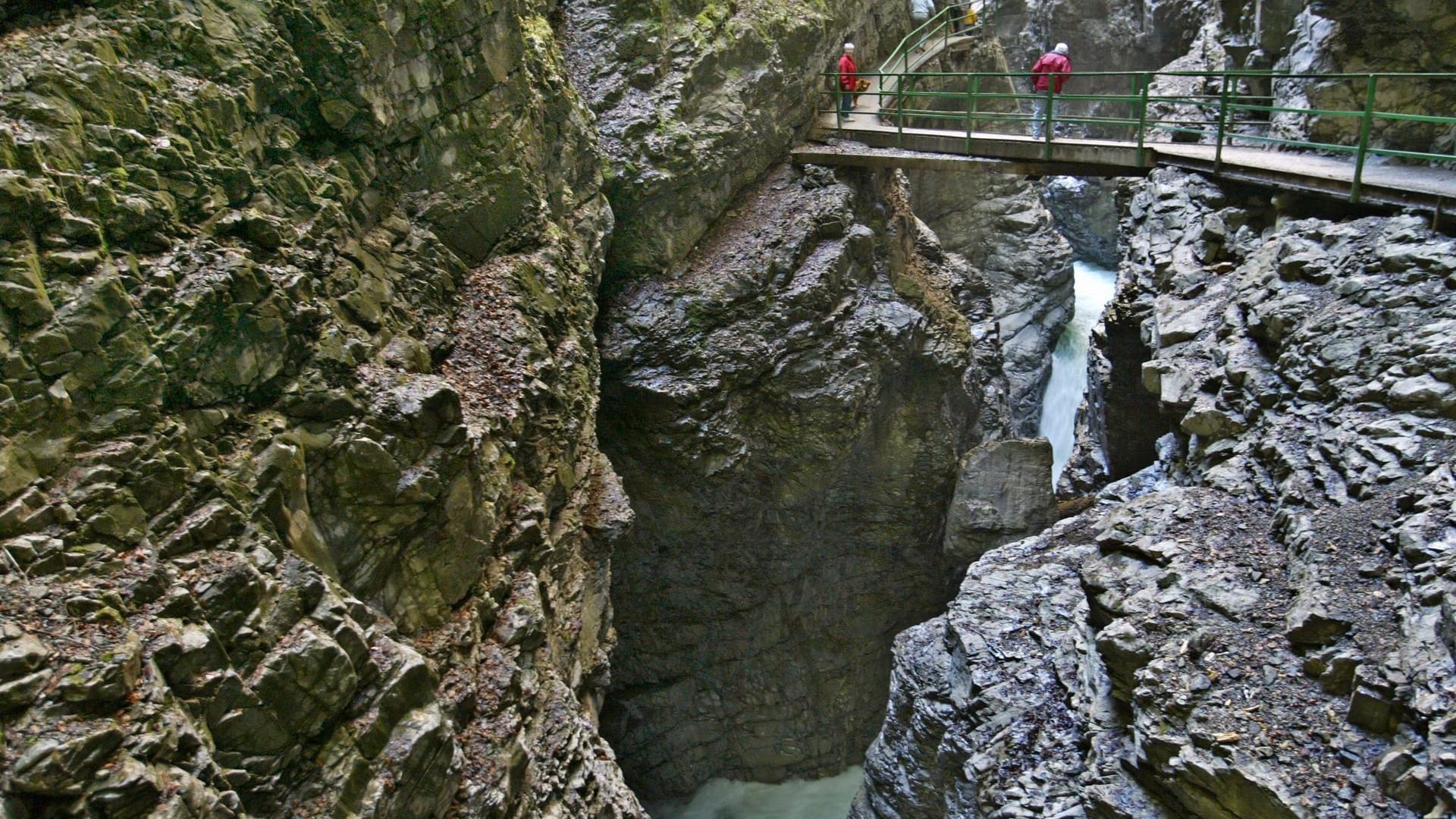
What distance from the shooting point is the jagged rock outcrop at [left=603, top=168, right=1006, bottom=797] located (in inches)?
524

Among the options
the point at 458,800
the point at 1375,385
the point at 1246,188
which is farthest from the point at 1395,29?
the point at 458,800

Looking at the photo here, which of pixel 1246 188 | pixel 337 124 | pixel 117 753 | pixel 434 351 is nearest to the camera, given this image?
pixel 117 753

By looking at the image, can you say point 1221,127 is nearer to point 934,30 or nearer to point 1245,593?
point 1245,593

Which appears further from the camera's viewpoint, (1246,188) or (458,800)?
(1246,188)

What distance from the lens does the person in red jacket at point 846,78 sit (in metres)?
15.7

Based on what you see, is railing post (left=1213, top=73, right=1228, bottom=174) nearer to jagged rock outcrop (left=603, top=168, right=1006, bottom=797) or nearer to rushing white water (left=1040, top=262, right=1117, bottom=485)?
jagged rock outcrop (left=603, top=168, right=1006, bottom=797)

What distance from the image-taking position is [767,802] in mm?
16297

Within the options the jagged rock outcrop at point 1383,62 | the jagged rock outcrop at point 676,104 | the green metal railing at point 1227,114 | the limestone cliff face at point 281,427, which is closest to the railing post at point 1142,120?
the green metal railing at point 1227,114

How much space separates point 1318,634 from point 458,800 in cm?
642

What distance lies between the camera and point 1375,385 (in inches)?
300

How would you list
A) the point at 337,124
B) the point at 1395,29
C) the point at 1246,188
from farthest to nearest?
the point at 1246,188
the point at 1395,29
the point at 337,124

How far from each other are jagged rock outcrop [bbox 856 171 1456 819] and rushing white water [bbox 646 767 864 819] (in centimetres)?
570

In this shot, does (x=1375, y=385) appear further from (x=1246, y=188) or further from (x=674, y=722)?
(x=674, y=722)

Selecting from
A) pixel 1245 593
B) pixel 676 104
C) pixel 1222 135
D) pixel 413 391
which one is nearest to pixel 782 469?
pixel 676 104
